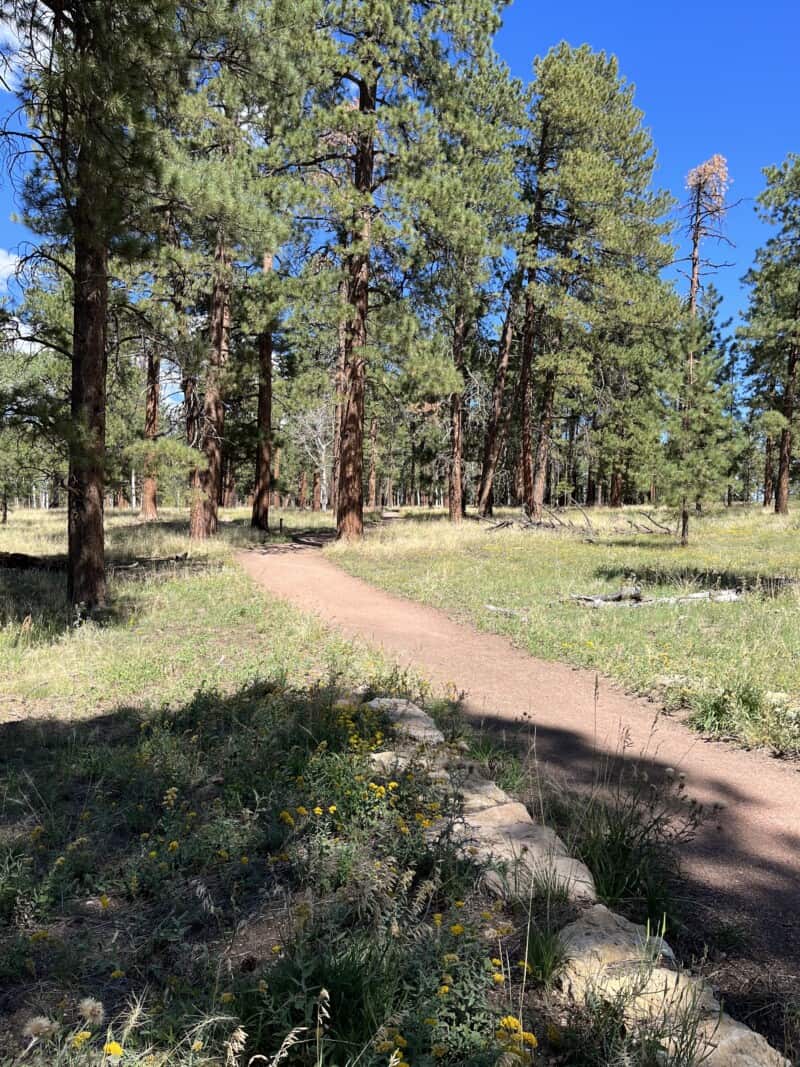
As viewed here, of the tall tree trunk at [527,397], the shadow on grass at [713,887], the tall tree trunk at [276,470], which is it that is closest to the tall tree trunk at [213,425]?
the tall tree trunk at [276,470]

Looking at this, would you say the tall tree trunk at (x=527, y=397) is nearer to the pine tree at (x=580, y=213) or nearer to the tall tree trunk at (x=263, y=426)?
the pine tree at (x=580, y=213)

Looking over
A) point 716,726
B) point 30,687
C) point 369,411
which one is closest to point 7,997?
point 30,687

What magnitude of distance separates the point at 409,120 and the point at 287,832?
16.0 metres

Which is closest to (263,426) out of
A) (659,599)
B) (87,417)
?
(87,417)

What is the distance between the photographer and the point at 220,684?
620 cm

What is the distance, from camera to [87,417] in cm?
857

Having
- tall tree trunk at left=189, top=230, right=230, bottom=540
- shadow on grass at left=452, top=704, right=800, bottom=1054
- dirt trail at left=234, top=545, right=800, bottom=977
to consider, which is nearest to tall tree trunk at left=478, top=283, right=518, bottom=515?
tall tree trunk at left=189, top=230, right=230, bottom=540

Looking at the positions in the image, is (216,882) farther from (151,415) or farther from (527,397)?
(151,415)

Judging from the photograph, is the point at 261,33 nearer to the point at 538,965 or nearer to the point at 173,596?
the point at 173,596

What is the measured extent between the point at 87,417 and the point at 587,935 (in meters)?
8.50

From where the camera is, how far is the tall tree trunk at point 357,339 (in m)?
15.3

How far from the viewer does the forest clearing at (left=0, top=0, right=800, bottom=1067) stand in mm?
2166

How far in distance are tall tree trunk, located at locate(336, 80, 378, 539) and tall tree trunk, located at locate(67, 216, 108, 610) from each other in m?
7.64

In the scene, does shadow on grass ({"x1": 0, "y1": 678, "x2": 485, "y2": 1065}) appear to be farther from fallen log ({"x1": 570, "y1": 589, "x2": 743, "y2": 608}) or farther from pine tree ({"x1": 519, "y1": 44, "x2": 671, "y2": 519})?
pine tree ({"x1": 519, "y1": 44, "x2": 671, "y2": 519})
